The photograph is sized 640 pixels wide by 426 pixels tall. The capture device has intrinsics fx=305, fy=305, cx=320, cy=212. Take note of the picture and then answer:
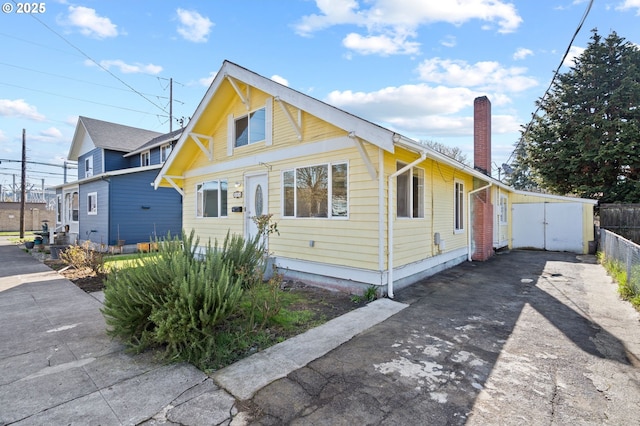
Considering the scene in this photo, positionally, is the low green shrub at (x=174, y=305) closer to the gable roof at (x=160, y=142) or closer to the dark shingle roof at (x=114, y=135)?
the gable roof at (x=160, y=142)

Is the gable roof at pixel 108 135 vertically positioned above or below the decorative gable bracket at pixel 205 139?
above

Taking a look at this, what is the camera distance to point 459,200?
32.1 ft

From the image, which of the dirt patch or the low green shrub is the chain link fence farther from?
the low green shrub

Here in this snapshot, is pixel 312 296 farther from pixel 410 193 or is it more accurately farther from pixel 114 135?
pixel 114 135

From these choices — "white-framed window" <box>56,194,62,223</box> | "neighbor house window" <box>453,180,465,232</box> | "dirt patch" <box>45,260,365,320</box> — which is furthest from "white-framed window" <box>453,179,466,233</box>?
"white-framed window" <box>56,194,62,223</box>

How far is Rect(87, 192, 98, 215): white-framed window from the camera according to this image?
13828 millimetres

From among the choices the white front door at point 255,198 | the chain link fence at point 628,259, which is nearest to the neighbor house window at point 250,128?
the white front door at point 255,198

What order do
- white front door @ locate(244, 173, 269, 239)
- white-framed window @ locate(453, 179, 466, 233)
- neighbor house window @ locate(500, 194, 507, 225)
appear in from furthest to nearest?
neighbor house window @ locate(500, 194, 507, 225), white-framed window @ locate(453, 179, 466, 233), white front door @ locate(244, 173, 269, 239)

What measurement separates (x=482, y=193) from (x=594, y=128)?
986 cm

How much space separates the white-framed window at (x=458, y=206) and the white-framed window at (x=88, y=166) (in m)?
20.7

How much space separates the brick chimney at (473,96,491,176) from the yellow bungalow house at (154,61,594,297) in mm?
1041

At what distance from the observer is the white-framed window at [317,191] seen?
636 centimetres

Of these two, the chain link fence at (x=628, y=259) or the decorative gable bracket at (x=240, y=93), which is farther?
the decorative gable bracket at (x=240, y=93)

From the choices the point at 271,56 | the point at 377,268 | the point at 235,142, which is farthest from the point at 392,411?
the point at 271,56
